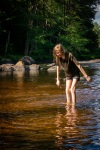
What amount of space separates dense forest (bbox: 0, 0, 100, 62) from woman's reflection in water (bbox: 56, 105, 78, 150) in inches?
1509

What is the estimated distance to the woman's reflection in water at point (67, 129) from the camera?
5807 millimetres

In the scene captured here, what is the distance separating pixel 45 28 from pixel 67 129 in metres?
56.9

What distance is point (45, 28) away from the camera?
63094 mm

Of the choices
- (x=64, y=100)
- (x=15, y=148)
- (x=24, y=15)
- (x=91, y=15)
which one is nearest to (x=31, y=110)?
(x=64, y=100)

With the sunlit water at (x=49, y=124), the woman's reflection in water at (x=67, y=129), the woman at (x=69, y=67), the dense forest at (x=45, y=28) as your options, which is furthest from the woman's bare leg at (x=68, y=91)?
the dense forest at (x=45, y=28)

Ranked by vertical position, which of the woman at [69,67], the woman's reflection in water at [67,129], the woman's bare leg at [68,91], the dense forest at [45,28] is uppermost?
the dense forest at [45,28]

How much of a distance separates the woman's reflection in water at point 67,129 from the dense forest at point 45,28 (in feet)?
126

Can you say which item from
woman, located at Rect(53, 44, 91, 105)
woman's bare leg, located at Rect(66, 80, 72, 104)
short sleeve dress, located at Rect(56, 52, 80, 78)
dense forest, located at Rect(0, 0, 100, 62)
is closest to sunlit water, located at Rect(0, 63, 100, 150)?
woman's bare leg, located at Rect(66, 80, 72, 104)

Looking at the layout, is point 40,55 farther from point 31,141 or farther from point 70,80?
point 31,141

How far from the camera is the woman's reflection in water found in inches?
229

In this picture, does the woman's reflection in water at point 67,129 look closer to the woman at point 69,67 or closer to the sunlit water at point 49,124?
the sunlit water at point 49,124

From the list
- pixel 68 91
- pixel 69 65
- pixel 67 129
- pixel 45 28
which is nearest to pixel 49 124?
pixel 67 129

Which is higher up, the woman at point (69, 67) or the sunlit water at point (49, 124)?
the woman at point (69, 67)

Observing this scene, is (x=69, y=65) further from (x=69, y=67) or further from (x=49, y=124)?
(x=49, y=124)
